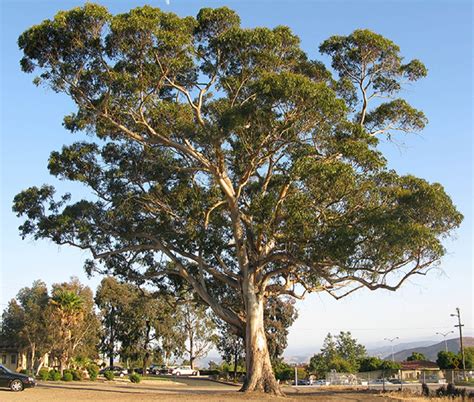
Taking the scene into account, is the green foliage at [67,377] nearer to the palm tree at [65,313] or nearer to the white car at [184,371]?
the palm tree at [65,313]

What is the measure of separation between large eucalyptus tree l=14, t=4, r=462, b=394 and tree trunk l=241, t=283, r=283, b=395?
0.06 metres

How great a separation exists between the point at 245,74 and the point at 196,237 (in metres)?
8.23

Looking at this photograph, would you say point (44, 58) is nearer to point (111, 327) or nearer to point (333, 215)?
point (333, 215)

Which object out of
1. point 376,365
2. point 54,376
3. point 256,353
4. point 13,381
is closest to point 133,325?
point 54,376

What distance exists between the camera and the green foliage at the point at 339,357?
79125 millimetres

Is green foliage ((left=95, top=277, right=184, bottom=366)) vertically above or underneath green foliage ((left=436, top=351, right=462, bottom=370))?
above

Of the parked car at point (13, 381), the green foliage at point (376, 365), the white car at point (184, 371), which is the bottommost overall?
the parked car at point (13, 381)

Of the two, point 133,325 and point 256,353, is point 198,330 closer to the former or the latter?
point 133,325

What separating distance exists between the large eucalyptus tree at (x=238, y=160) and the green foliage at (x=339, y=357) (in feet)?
171

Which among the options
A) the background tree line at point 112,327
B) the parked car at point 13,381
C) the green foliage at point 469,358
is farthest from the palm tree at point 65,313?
the green foliage at point 469,358

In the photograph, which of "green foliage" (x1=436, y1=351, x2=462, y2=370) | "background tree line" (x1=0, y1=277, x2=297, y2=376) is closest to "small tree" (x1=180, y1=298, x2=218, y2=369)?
"background tree line" (x1=0, y1=277, x2=297, y2=376)

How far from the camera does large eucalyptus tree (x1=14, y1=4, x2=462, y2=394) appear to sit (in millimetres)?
22922

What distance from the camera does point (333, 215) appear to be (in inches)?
1021

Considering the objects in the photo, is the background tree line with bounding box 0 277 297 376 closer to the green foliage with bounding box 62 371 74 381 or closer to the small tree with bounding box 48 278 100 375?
the small tree with bounding box 48 278 100 375
